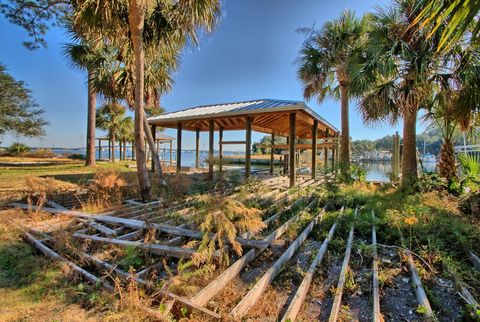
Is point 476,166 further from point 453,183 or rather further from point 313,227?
point 313,227

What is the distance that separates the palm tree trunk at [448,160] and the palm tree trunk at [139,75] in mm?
9036

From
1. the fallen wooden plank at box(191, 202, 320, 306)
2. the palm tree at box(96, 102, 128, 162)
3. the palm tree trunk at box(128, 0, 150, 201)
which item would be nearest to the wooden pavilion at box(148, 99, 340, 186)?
the palm tree trunk at box(128, 0, 150, 201)

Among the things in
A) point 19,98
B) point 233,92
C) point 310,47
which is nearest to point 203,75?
point 233,92

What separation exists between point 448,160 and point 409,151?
1.54 m

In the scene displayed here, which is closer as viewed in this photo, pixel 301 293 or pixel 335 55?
pixel 301 293

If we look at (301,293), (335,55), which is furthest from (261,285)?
(335,55)

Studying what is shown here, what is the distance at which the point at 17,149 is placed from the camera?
959 inches

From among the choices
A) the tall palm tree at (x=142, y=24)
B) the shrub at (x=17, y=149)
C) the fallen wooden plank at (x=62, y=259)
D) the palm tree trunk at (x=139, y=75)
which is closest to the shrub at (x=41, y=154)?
the shrub at (x=17, y=149)

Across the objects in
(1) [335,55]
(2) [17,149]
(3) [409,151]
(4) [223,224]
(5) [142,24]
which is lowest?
(4) [223,224]

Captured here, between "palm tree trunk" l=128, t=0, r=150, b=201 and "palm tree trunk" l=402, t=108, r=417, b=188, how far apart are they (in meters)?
7.35

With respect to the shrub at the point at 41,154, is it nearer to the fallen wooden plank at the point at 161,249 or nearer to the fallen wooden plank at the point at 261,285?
the fallen wooden plank at the point at 161,249

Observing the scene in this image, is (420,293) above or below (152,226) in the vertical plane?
below

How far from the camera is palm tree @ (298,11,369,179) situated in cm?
902

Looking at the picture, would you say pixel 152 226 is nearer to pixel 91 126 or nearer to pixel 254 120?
pixel 254 120
